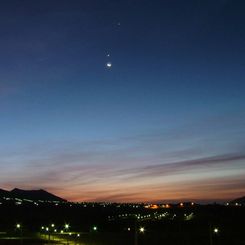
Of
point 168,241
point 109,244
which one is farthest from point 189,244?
point 109,244

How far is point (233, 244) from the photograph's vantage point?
9756cm

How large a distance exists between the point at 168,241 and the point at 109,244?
1766cm

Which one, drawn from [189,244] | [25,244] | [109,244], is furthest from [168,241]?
[25,244]

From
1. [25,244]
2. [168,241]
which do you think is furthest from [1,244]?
[168,241]

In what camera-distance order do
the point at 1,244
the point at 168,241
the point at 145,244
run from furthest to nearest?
1. the point at 168,241
2. the point at 145,244
3. the point at 1,244

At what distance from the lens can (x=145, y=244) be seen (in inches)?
4035

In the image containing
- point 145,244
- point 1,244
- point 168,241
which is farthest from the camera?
point 168,241

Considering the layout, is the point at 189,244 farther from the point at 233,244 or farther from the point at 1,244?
the point at 1,244

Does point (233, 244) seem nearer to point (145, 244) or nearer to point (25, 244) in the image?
point (145, 244)

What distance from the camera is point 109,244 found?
99.6m

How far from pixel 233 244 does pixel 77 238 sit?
39644mm

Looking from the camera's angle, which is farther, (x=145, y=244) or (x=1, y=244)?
(x=145, y=244)

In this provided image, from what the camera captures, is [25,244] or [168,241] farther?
[168,241]

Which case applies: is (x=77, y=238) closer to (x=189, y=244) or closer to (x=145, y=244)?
(x=145, y=244)
